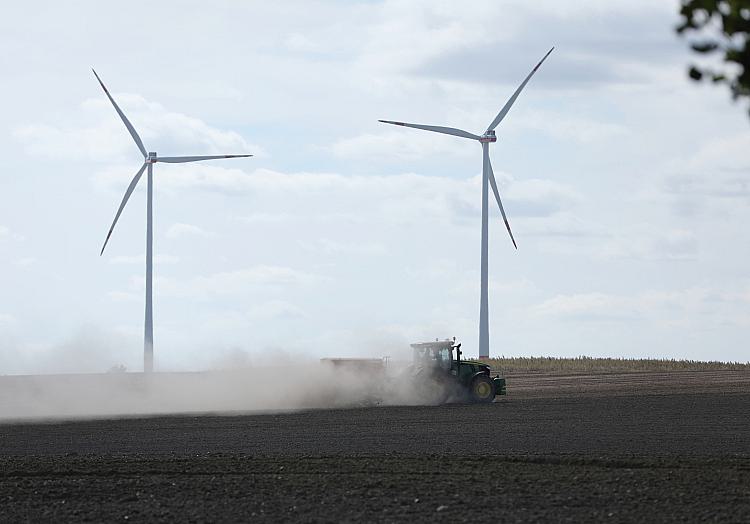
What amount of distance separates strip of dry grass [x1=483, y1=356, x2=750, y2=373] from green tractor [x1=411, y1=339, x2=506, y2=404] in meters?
42.2

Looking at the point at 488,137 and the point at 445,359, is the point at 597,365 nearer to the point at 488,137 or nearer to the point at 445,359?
the point at 488,137

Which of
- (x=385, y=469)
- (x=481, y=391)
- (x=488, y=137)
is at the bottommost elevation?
(x=385, y=469)

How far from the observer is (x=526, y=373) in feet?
301

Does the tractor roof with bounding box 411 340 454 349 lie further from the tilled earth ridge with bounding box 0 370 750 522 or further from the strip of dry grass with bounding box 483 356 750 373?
the strip of dry grass with bounding box 483 356 750 373

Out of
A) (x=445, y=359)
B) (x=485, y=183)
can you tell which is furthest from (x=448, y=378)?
(x=485, y=183)

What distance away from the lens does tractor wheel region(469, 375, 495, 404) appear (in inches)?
2034

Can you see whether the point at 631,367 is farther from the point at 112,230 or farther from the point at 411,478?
the point at 411,478

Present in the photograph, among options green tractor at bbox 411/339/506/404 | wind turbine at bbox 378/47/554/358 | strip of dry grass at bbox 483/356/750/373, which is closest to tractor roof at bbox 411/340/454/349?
green tractor at bbox 411/339/506/404

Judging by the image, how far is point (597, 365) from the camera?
102 metres

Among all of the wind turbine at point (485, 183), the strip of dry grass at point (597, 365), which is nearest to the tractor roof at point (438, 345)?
the wind turbine at point (485, 183)

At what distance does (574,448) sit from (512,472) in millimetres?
5750

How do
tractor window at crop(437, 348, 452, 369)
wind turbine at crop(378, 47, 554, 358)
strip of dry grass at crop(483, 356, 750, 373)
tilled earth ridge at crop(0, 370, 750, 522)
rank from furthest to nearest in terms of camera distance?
strip of dry grass at crop(483, 356, 750, 373) < wind turbine at crop(378, 47, 554, 358) < tractor window at crop(437, 348, 452, 369) < tilled earth ridge at crop(0, 370, 750, 522)

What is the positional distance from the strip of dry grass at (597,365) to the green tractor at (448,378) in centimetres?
4224

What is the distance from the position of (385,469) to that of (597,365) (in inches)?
3089
